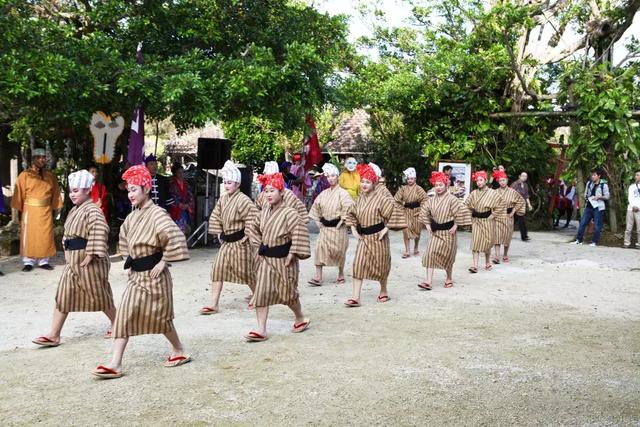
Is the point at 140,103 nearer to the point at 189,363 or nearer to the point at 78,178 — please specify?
the point at 78,178

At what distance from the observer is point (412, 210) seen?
12867mm

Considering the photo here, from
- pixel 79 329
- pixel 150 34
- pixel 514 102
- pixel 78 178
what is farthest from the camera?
pixel 514 102

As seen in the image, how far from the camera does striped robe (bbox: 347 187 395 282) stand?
316 inches

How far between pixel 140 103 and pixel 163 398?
670cm

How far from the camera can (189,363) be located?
18.0ft

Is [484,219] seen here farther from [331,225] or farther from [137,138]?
[137,138]

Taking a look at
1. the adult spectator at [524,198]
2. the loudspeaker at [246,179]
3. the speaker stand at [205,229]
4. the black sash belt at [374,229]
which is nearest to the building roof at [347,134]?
the adult spectator at [524,198]

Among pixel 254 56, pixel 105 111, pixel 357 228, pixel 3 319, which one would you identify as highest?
pixel 254 56

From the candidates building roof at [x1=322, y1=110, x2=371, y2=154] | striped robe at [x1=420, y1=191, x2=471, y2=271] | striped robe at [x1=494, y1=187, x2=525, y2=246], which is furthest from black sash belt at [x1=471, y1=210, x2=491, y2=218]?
building roof at [x1=322, y1=110, x2=371, y2=154]

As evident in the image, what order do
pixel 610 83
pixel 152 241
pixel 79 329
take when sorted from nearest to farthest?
pixel 152 241 → pixel 79 329 → pixel 610 83

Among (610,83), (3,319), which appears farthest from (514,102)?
(3,319)

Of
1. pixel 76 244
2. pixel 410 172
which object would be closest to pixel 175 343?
pixel 76 244

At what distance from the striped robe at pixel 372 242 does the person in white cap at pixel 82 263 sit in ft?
10.1

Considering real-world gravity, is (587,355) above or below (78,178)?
below
